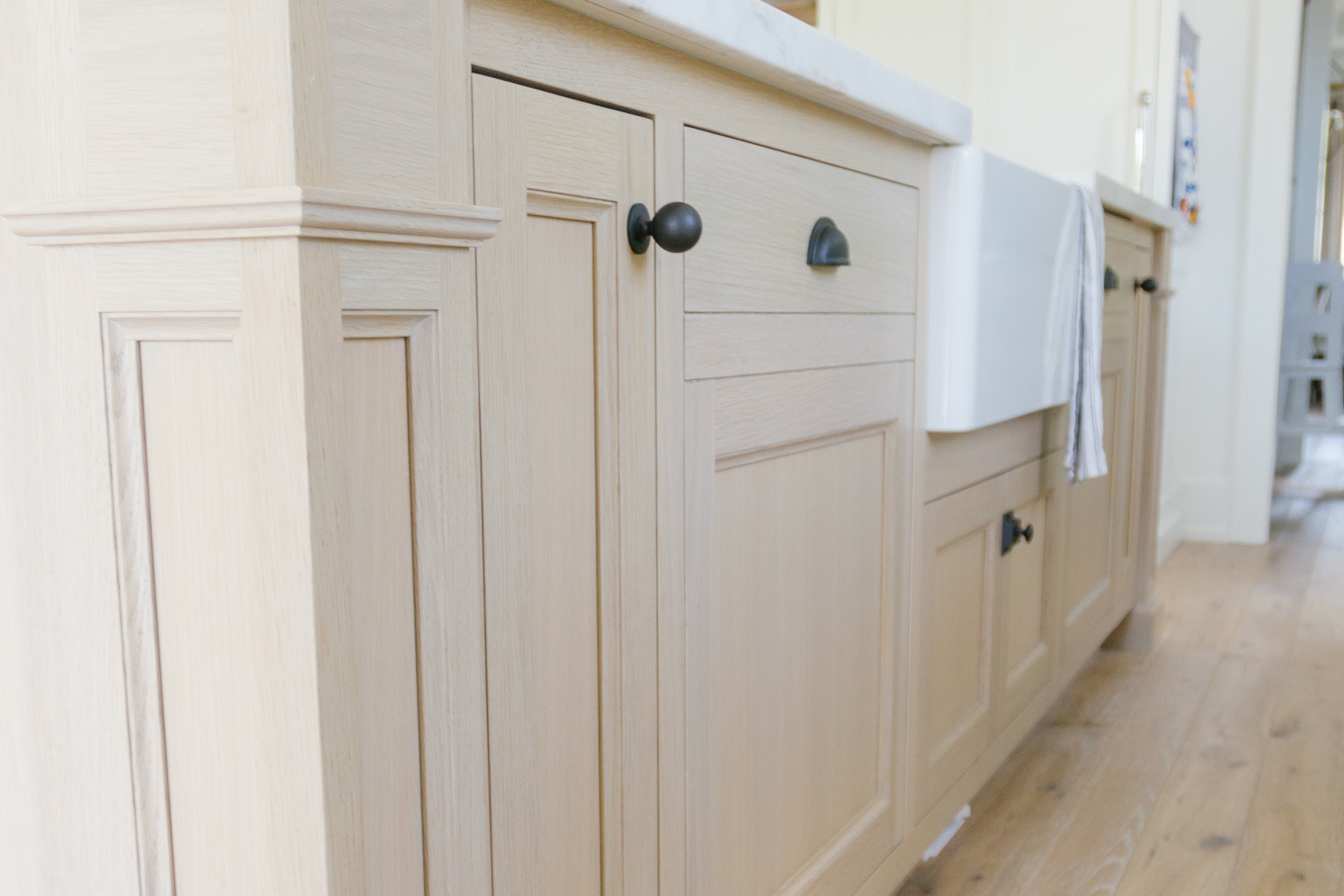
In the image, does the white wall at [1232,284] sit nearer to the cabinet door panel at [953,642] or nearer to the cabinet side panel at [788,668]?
the cabinet door panel at [953,642]

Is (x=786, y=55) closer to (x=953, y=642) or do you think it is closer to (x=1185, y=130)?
(x=953, y=642)

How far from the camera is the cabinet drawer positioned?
2.68 ft

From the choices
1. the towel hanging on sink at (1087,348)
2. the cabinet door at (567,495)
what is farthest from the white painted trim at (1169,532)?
the cabinet door at (567,495)

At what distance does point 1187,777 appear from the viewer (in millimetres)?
1812

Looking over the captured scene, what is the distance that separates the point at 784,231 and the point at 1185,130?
2.60 metres

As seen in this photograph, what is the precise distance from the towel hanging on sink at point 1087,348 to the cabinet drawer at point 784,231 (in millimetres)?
561

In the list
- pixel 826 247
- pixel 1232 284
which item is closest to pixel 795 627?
pixel 826 247

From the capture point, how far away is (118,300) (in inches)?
19.5

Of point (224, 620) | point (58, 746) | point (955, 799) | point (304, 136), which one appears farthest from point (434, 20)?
point (955, 799)

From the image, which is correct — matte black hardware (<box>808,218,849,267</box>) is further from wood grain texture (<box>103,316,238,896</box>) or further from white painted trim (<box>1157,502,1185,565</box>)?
white painted trim (<box>1157,502,1185,565</box>)

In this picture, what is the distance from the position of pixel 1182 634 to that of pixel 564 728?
2.32 meters

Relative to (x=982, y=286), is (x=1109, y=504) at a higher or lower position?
lower

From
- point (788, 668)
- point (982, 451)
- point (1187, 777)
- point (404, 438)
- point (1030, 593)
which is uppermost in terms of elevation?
point (404, 438)

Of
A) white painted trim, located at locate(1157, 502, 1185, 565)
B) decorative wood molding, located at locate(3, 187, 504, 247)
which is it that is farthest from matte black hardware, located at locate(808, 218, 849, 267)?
white painted trim, located at locate(1157, 502, 1185, 565)
